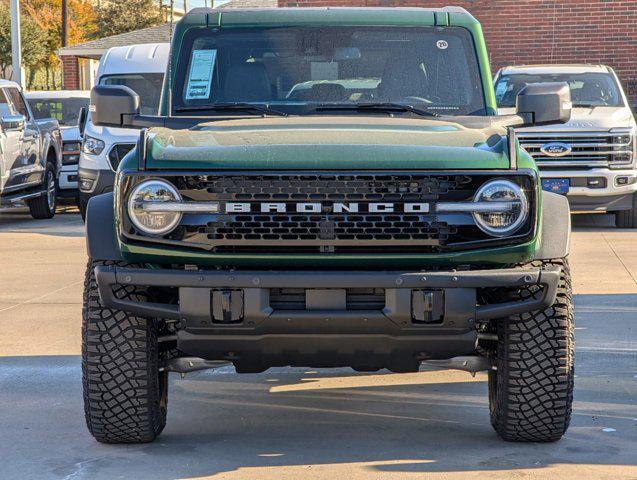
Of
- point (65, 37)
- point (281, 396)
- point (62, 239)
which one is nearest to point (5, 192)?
point (62, 239)

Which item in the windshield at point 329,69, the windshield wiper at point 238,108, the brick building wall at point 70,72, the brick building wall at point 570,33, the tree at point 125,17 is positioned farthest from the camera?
the tree at point 125,17

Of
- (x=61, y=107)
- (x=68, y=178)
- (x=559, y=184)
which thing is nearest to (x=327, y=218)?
→ (x=559, y=184)

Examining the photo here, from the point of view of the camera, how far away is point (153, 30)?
4247 cm

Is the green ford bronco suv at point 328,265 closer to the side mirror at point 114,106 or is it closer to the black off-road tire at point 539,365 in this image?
the black off-road tire at point 539,365

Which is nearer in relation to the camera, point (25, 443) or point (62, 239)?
point (25, 443)

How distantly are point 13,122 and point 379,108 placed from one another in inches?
460

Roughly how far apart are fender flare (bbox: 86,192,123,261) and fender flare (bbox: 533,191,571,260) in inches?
65.1

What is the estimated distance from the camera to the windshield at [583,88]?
54.4 ft

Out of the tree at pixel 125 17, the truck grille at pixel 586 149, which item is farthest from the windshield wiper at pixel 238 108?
the tree at pixel 125 17

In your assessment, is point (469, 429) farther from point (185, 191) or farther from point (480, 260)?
point (185, 191)

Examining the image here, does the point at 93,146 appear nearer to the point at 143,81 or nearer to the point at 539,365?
the point at 143,81

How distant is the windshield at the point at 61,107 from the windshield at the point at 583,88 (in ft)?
27.7

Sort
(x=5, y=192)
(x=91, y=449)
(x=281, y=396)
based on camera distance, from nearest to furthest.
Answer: (x=91, y=449)
(x=281, y=396)
(x=5, y=192)

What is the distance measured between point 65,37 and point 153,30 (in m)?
5.65
